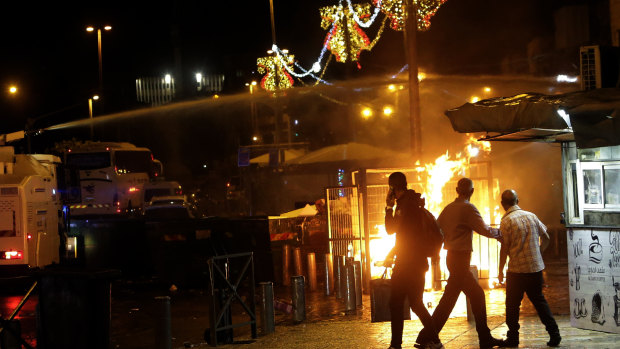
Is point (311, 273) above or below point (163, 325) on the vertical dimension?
below

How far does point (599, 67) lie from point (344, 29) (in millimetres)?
A: 11560

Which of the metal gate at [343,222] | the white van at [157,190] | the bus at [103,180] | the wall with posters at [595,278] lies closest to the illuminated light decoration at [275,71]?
the white van at [157,190]

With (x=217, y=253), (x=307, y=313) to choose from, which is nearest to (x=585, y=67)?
(x=217, y=253)

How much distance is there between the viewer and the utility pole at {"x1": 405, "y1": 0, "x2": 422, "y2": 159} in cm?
1437

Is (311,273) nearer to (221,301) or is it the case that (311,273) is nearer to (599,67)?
(221,301)

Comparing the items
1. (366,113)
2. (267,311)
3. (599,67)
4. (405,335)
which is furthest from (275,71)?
(599,67)

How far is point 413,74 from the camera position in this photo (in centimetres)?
1468

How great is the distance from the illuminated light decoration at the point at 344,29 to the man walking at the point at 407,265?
11927 millimetres

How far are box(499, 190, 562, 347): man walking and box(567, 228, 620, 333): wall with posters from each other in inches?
Answer: 22.7

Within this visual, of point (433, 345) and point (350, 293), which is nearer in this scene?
point (433, 345)

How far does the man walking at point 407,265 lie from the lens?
7414 millimetres

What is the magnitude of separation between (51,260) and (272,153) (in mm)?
13496

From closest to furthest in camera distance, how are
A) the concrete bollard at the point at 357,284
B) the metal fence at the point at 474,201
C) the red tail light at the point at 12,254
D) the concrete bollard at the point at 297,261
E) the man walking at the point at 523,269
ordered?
1. the man walking at the point at 523,269
2. the concrete bollard at the point at 357,284
3. the metal fence at the point at 474,201
4. the concrete bollard at the point at 297,261
5. the red tail light at the point at 12,254

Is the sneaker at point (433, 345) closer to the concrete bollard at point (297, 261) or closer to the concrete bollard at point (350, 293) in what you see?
the concrete bollard at point (350, 293)
